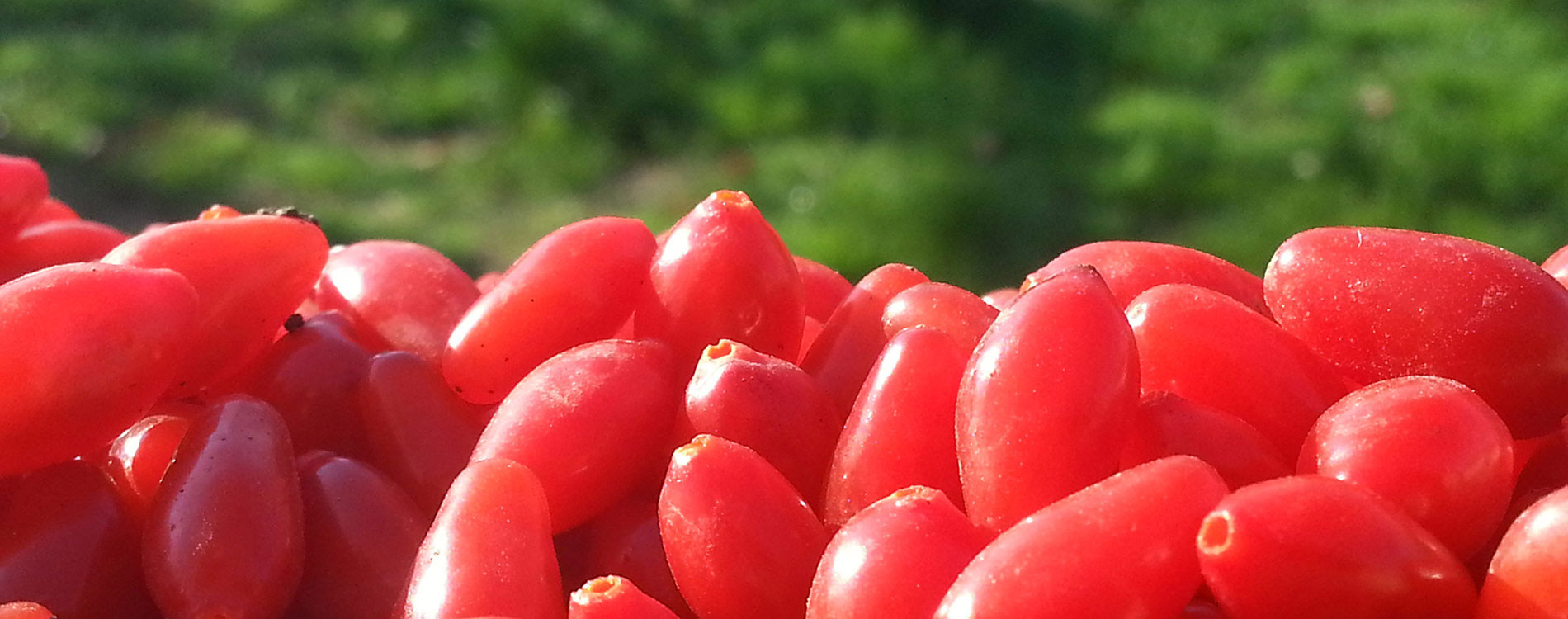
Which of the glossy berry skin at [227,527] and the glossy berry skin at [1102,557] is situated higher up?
the glossy berry skin at [1102,557]

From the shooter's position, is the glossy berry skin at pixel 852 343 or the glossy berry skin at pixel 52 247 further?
the glossy berry skin at pixel 52 247

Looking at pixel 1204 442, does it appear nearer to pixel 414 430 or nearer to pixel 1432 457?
pixel 1432 457

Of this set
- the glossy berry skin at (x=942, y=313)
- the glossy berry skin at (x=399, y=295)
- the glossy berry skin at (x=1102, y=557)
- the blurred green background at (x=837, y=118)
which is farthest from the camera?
the blurred green background at (x=837, y=118)

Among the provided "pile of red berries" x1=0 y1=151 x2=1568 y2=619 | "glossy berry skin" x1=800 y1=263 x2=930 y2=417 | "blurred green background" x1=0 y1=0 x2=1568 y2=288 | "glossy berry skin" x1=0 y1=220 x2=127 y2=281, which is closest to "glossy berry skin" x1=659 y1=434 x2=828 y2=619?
"pile of red berries" x1=0 y1=151 x2=1568 y2=619

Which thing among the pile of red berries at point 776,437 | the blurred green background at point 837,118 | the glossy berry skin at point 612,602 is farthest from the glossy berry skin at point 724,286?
the blurred green background at point 837,118

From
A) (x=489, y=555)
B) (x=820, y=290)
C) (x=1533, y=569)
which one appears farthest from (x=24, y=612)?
(x=1533, y=569)

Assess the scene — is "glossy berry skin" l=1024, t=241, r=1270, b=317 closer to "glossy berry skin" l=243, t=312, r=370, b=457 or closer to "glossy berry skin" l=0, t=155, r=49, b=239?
"glossy berry skin" l=243, t=312, r=370, b=457

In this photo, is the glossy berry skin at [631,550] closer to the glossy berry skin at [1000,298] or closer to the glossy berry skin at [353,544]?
the glossy berry skin at [353,544]

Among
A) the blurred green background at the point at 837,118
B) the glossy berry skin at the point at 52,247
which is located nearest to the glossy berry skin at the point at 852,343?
the glossy berry skin at the point at 52,247

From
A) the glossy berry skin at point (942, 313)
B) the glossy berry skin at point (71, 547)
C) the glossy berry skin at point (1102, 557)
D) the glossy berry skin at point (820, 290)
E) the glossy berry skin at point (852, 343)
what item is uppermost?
the glossy berry skin at point (1102, 557)

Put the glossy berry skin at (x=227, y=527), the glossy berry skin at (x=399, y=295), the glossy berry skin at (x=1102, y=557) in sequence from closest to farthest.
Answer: the glossy berry skin at (x=1102, y=557), the glossy berry skin at (x=227, y=527), the glossy berry skin at (x=399, y=295)
